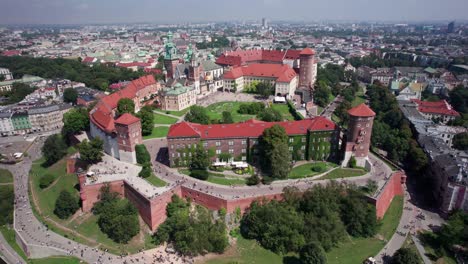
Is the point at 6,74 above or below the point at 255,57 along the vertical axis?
below

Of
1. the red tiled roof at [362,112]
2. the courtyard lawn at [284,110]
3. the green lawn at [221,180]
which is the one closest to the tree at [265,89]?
the courtyard lawn at [284,110]

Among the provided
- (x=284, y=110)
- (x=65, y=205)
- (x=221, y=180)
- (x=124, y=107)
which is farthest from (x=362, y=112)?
(x=65, y=205)

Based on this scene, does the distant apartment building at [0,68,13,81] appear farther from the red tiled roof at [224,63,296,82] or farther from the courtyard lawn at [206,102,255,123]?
the courtyard lawn at [206,102,255,123]

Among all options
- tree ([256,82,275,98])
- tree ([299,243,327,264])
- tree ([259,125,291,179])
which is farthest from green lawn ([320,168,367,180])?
tree ([256,82,275,98])

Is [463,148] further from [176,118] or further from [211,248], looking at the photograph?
[176,118]

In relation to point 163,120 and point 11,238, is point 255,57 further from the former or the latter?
point 11,238

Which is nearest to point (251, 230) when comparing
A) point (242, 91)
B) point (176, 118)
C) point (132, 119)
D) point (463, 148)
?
point (132, 119)

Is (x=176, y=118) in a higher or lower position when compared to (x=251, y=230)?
higher
